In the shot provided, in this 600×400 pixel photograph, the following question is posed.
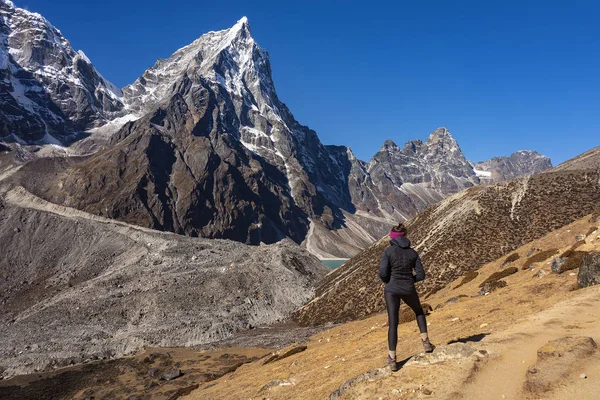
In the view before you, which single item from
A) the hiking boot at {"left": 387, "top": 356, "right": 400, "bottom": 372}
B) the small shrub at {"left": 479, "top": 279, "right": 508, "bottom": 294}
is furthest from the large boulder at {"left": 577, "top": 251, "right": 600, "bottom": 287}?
the hiking boot at {"left": 387, "top": 356, "right": 400, "bottom": 372}

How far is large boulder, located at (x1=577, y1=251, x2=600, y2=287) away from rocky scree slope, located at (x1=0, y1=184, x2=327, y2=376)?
53.8 meters

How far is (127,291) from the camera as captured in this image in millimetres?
79312

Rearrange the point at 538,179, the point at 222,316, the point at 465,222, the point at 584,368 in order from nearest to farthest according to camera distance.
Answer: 1. the point at 584,368
2. the point at 465,222
3. the point at 538,179
4. the point at 222,316

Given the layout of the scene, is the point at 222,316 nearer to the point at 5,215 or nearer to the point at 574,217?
the point at 574,217

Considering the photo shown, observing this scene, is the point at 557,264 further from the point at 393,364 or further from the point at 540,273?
the point at 393,364

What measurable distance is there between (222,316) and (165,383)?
2581 cm

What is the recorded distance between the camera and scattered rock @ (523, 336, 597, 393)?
33.0 feet

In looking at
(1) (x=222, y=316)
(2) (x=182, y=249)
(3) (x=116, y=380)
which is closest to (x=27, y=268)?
(2) (x=182, y=249)

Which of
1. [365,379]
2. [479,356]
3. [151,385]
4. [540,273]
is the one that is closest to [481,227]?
[540,273]

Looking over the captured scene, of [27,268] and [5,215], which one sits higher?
[5,215]

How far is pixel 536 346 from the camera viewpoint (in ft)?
41.6

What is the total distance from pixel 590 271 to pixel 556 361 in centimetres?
1109

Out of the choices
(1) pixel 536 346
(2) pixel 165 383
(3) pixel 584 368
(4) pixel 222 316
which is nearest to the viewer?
(3) pixel 584 368

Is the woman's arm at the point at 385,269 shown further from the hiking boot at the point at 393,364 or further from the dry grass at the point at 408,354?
the dry grass at the point at 408,354
